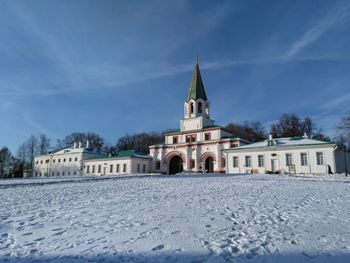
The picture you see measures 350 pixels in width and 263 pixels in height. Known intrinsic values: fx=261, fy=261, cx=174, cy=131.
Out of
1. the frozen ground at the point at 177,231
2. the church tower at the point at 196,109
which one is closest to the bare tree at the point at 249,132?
the church tower at the point at 196,109

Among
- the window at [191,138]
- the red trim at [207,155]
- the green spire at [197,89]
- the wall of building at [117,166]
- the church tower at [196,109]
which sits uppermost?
the green spire at [197,89]

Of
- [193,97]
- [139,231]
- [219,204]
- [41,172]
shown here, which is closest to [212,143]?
[193,97]

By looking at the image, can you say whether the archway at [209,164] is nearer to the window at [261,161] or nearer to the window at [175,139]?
the window at [175,139]

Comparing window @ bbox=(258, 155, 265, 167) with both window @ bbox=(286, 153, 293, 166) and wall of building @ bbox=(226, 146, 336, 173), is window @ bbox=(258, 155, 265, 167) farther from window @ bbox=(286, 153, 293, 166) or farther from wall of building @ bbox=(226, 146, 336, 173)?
window @ bbox=(286, 153, 293, 166)

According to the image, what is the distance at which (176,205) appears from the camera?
332 inches

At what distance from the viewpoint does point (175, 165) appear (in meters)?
47.3

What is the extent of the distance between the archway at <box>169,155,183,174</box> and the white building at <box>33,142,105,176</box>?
20825 millimetres

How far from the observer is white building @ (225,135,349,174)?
30.0 metres

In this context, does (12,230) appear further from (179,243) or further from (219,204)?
(219,204)

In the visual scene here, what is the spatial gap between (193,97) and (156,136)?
32326 mm

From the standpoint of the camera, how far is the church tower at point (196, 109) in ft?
150

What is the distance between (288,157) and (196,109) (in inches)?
746

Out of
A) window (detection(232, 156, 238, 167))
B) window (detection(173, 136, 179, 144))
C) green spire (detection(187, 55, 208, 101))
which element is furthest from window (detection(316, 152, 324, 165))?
window (detection(173, 136, 179, 144))

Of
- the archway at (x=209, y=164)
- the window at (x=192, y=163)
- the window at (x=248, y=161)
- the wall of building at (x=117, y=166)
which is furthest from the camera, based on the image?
the wall of building at (x=117, y=166)
